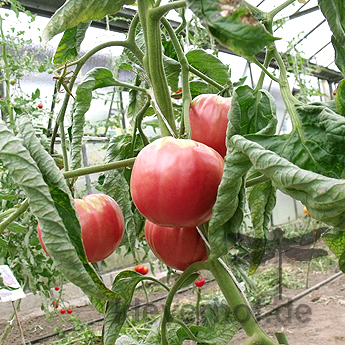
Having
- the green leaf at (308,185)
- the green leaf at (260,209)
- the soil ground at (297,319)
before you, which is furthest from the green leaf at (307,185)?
the soil ground at (297,319)

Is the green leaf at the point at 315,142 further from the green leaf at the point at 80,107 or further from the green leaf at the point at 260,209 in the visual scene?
the green leaf at the point at 80,107

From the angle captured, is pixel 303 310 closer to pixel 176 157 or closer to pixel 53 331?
pixel 53 331

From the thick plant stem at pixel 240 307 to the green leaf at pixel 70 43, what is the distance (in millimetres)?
407

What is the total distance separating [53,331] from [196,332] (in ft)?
8.73

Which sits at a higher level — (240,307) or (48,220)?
(48,220)

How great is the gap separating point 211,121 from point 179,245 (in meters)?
0.19

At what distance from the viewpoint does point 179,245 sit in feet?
1.83

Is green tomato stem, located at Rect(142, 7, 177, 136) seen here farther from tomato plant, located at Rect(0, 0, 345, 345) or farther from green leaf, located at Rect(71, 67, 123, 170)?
green leaf, located at Rect(71, 67, 123, 170)

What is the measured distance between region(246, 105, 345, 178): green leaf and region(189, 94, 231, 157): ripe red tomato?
5.4 inches

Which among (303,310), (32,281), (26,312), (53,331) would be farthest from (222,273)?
(26,312)

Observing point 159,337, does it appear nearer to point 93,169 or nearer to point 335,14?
point 93,169

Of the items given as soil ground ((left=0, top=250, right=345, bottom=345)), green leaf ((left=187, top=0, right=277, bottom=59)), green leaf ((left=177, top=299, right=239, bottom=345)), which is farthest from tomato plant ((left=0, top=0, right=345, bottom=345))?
soil ground ((left=0, top=250, right=345, bottom=345))

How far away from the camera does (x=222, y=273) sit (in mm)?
538

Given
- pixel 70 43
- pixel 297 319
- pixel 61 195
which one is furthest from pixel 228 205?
pixel 297 319
